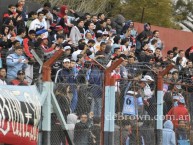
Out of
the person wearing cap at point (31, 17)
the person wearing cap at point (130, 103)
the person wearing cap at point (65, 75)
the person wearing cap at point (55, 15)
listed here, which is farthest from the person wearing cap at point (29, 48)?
the person wearing cap at point (55, 15)

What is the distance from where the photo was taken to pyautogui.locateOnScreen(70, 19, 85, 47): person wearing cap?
19.5 meters

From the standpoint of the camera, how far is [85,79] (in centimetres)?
1321

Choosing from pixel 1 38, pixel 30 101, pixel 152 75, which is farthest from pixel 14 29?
pixel 30 101

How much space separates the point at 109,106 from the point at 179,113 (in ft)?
7.99

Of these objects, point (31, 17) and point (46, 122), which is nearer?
point (46, 122)

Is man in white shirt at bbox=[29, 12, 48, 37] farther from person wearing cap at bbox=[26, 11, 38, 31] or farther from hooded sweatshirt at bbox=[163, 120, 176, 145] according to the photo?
hooded sweatshirt at bbox=[163, 120, 176, 145]

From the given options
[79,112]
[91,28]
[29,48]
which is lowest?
[79,112]

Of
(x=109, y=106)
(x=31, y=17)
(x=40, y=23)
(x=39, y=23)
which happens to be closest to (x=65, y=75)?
(x=109, y=106)

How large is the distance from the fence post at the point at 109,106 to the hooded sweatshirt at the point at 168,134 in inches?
69.4

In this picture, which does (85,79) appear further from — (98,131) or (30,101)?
(30,101)

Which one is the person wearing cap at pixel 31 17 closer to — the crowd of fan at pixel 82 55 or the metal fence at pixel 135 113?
the crowd of fan at pixel 82 55

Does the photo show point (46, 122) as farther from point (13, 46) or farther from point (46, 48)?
point (46, 48)

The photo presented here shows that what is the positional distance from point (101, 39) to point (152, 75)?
517cm

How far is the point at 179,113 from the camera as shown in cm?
1459
